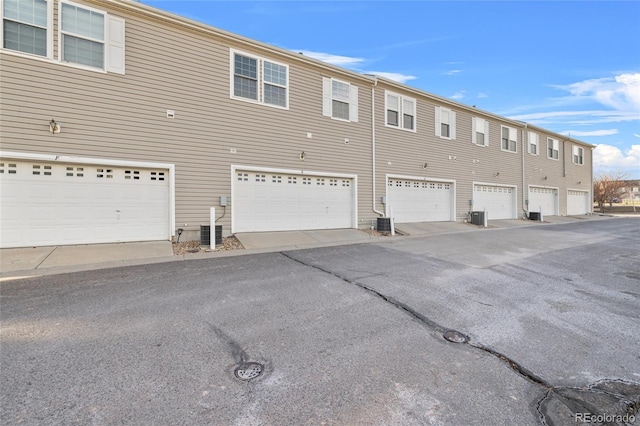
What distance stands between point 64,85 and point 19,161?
6.73ft

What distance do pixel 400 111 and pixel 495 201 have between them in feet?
27.5

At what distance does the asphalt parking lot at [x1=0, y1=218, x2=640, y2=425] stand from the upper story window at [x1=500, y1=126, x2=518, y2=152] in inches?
549

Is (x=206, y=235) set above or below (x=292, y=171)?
below

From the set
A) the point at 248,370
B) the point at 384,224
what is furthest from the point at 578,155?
the point at 248,370

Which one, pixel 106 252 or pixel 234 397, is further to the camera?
pixel 106 252

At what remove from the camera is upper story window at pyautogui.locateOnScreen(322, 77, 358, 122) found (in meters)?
11.1

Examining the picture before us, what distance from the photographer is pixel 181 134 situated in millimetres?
8586

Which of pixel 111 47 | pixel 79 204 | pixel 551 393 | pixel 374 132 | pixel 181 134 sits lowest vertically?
pixel 551 393

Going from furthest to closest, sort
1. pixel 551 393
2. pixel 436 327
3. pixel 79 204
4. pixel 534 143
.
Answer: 1. pixel 534 143
2. pixel 79 204
3. pixel 436 327
4. pixel 551 393

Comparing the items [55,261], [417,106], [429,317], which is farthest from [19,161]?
[417,106]

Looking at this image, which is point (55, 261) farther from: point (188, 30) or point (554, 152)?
point (554, 152)

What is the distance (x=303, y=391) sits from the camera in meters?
2.22

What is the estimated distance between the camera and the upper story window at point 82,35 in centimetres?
728

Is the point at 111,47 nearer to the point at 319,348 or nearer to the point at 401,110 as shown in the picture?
the point at 319,348
